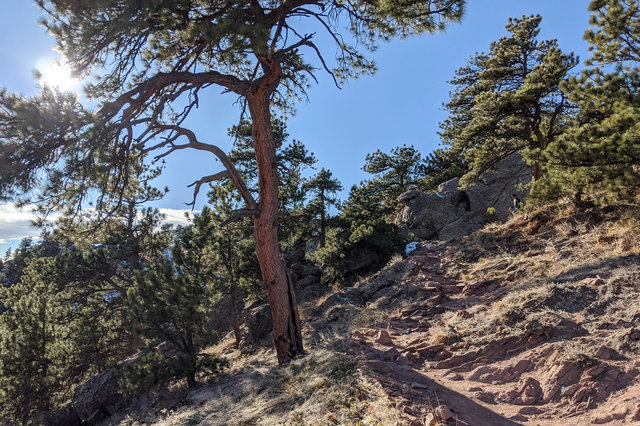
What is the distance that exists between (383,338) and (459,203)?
1669 cm

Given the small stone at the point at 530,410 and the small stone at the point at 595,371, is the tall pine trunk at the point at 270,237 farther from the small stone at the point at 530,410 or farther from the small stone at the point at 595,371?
the small stone at the point at 595,371

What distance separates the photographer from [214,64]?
33.3 ft

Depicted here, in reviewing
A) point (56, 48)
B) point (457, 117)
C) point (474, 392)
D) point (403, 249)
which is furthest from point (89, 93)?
point (457, 117)

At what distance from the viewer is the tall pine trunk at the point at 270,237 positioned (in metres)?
8.41

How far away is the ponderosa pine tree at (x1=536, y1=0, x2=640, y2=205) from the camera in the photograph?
22.4ft

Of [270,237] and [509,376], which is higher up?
[270,237]

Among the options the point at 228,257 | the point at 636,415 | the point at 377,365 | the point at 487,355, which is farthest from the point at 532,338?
the point at 228,257

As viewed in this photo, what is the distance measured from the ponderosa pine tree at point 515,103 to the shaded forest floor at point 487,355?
484 centimetres

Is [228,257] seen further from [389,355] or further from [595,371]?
[595,371]

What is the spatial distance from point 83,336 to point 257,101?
515 inches

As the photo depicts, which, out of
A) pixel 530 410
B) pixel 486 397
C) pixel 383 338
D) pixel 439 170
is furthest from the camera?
pixel 439 170

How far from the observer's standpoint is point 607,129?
715 cm

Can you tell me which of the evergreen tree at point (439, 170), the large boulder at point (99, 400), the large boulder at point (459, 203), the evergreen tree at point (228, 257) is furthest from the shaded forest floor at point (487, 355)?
the evergreen tree at point (439, 170)

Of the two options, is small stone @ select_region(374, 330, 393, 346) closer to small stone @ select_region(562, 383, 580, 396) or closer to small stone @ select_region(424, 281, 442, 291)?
small stone @ select_region(562, 383, 580, 396)
